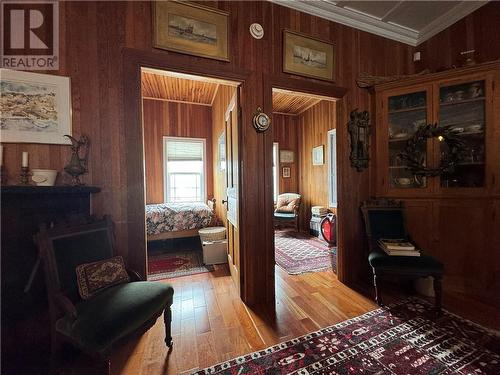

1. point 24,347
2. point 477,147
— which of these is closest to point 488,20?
point 477,147

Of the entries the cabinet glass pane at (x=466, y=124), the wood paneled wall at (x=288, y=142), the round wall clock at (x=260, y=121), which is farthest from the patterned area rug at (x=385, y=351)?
the wood paneled wall at (x=288, y=142)

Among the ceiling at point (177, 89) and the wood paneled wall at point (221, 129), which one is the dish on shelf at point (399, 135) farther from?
the ceiling at point (177, 89)

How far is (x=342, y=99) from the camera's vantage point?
2.56 metres

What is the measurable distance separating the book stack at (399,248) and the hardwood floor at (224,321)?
577 millimetres

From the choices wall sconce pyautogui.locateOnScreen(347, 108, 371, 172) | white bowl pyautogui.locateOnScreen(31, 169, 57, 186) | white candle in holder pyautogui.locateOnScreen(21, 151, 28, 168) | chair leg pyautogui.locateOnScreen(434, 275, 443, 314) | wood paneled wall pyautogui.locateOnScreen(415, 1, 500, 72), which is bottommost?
chair leg pyautogui.locateOnScreen(434, 275, 443, 314)

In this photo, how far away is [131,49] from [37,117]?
0.91 metres

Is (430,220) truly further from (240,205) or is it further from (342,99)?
(240,205)

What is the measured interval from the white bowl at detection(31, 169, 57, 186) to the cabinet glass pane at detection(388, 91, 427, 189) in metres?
3.44

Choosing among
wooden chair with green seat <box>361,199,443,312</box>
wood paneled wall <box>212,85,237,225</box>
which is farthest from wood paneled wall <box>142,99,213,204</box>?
wooden chair with green seat <box>361,199,443,312</box>

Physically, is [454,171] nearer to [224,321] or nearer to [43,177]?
[224,321]

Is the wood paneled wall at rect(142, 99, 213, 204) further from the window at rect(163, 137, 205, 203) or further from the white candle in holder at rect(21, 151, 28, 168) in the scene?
the white candle in holder at rect(21, 151, 28, 168)

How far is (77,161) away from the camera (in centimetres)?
164

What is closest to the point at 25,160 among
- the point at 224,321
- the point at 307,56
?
the point at 224,321

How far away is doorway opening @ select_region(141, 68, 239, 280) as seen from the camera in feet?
13.0
